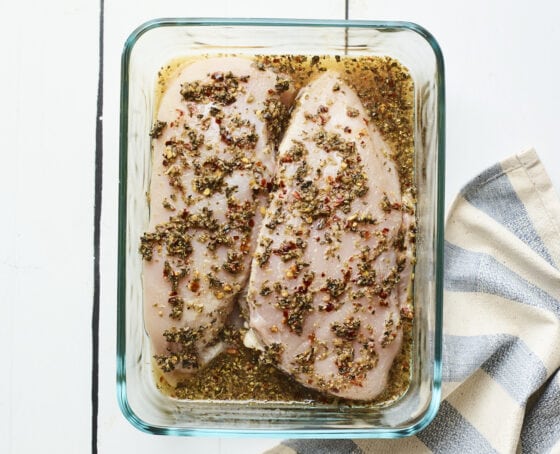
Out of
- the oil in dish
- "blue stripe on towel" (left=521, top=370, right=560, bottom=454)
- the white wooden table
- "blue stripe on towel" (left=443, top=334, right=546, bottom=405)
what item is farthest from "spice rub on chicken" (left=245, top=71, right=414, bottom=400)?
"blue stripe on towel" (left=521, top=370, right=560, bottom=454)

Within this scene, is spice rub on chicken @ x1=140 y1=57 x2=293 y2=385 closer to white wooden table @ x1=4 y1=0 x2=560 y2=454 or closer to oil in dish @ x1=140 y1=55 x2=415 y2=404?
oil in dish @ x1=140 y1=55 x2=415 y2=404

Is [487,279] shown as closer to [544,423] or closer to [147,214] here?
[544,423]

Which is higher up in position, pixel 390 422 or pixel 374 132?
pixel 374 132

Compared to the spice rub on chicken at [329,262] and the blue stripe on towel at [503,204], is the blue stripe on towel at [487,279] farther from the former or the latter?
the spice rub on chicken at [329,262]

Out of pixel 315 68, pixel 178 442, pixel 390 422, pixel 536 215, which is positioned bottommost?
pixel 178 442

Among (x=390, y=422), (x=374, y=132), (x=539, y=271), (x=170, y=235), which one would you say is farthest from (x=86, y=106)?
(x=539, y=271)

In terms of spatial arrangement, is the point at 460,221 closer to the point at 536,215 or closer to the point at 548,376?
the point at 536,215

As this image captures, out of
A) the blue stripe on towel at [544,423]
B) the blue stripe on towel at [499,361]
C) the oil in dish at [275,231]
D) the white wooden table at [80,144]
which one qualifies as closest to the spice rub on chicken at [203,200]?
the oil in dish at [275,231]
